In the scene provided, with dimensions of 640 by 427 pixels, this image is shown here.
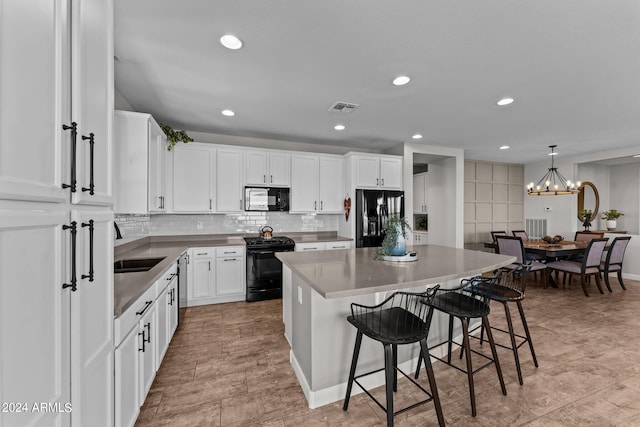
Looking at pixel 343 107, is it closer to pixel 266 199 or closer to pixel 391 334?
pixel 266 199

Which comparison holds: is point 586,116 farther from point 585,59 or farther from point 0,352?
point 0,352

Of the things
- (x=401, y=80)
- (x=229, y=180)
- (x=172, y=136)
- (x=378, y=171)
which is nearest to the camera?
(x=401, y=80)

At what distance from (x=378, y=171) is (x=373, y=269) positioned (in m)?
3.17

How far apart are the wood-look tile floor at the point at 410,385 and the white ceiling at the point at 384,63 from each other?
102 inches

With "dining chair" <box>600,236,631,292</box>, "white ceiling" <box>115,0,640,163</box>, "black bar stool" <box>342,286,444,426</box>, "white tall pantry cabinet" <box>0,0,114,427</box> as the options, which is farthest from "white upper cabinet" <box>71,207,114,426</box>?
"dining chair" <box>600,236,631,292</box>

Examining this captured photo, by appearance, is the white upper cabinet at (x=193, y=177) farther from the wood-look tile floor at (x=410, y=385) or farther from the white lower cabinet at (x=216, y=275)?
the wood-look tile floor at (x=410, y=385)

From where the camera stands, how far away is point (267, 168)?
14.6 ft

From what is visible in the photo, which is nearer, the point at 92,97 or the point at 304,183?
the point at 92,97

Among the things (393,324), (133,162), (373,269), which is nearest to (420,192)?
(373,269)

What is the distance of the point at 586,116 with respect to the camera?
3656mm

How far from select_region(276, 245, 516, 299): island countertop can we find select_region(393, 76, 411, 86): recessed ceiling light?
1698 millimetres

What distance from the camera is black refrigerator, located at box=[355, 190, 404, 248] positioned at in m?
4.62

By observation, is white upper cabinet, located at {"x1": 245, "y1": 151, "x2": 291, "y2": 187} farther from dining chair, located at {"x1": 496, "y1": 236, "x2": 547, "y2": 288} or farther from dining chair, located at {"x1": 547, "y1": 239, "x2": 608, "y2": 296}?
dining chair, located at {"x1": 547, "y1": 239, "x2": 608, "y2": 296}

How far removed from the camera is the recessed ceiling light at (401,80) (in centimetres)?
263
